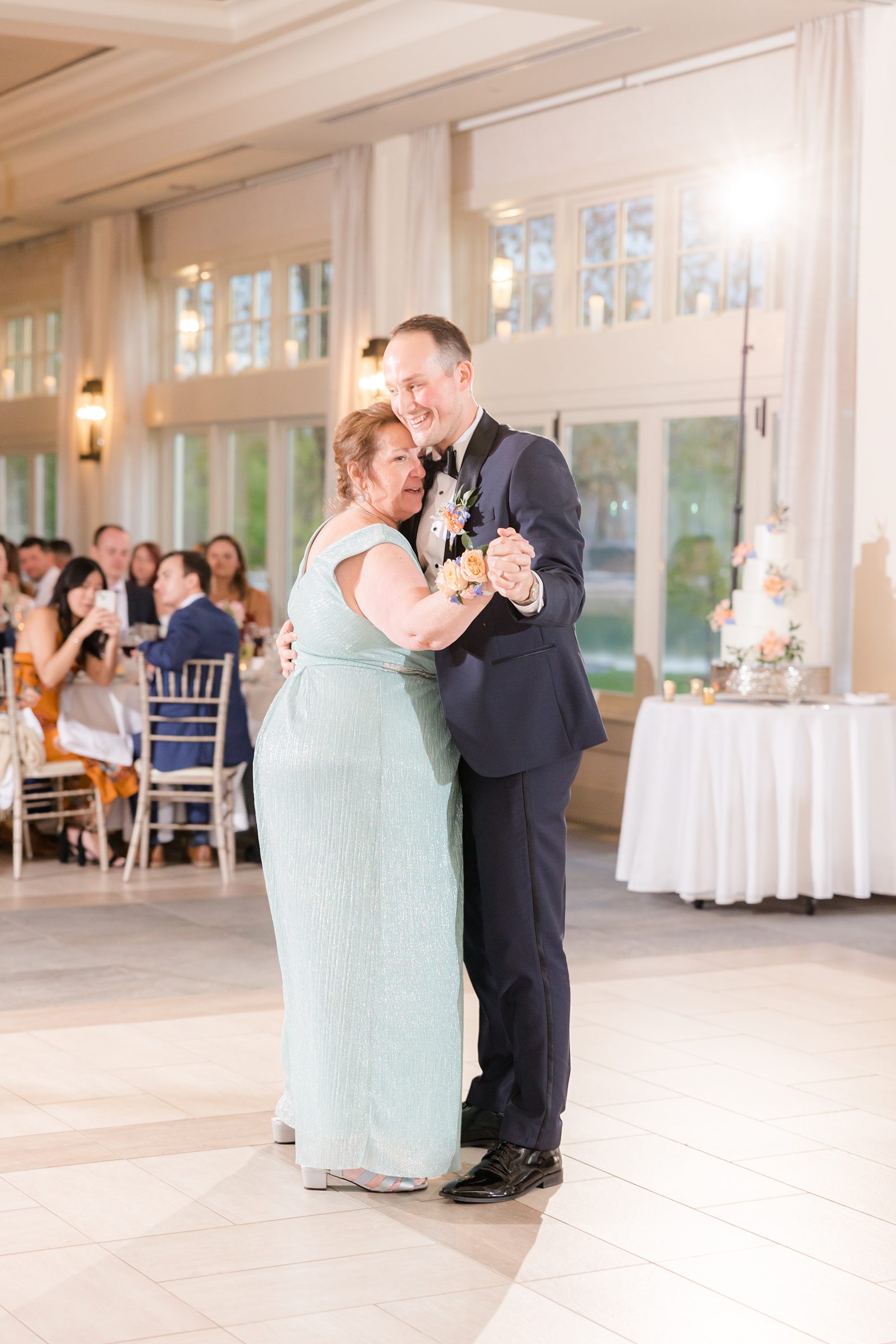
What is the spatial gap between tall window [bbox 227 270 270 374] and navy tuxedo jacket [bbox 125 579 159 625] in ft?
11.2

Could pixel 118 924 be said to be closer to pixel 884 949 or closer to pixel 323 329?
pixel 884 949

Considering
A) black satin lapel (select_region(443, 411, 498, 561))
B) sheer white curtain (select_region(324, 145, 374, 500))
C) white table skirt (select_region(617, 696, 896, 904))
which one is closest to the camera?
black satin lapel (select_region(443, 411, 498, 561))

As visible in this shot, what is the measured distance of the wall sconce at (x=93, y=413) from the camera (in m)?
13.7

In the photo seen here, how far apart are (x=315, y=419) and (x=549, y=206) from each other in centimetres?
280

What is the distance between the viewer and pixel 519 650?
11.0 feet

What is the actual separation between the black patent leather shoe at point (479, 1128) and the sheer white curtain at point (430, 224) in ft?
23.1

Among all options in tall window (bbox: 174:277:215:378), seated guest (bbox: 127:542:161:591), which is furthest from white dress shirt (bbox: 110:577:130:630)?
tall window (bbox: 174:277:215:378)

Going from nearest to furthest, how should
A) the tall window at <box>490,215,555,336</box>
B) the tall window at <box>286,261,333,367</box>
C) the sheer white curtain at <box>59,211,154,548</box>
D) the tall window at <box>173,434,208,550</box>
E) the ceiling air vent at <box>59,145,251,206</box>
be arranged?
the tall window at <box>490,215,555,336</box> < the ceiling air vent at <box>59,145,251,206</box> < the tall window at <box>286,261,333,367</box> < the tall window at <box>173,434,208,550</box> < the sheer white curtain at <box>59,211,154,548</box>

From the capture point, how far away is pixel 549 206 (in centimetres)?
977

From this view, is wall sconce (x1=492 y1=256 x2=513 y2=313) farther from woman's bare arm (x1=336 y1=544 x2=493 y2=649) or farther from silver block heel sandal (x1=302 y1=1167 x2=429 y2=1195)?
silver block heel sandal (x1=302 y1=1167 x2=429 y2=1195)

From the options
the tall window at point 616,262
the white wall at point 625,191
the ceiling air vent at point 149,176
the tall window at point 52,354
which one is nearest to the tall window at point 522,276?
the white wall at point 625,191

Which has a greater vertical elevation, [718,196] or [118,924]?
[718,196]

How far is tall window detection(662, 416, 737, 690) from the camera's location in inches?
348

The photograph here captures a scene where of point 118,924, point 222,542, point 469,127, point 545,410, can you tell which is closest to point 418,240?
point 469,127
